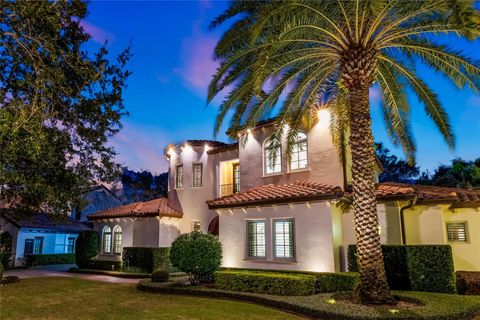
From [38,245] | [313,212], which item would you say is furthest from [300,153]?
[38,245]

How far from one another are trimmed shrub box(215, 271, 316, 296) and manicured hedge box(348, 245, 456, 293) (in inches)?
127

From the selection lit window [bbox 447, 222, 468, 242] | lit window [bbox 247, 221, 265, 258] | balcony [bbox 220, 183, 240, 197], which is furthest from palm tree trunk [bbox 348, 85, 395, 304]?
balcony [bbox 220, 183, 240, 197]

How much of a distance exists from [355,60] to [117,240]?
22.9 m

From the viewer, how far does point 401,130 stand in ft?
57.2

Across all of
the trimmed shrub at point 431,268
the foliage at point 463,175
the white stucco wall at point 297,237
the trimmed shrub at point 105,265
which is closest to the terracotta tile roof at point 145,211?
the trimmed shrub at point 105,265

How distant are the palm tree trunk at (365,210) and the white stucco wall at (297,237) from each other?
3669 millimetres

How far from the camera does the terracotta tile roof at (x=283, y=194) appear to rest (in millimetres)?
15986

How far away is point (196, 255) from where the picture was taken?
16562 millimetres

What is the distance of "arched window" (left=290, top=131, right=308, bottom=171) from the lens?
20203 millimetres

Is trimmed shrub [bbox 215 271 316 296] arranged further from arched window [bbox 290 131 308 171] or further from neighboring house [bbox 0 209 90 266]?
neighboring house [bbox 0 209 90 266]

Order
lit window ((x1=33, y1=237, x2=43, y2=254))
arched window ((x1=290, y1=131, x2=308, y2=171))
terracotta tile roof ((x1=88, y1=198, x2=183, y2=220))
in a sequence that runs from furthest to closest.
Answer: lit window ((x1=33, y1=237, x2=43, y2=254)) → terracotta tile roof ((x1=88, y1=198, x2=183, y2=220)) → arched window ((x1=290, y1=131, x2=308, y2=171))

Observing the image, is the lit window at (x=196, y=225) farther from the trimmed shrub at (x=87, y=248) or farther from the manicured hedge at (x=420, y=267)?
the manicured hedge at (x=420, y=267)

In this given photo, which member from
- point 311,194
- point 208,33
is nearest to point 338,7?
point 208,33

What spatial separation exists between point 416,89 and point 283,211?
26.8 feet
